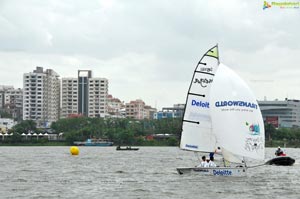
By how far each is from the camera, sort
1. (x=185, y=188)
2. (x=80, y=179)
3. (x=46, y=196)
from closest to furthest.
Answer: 1. (x=46, y=196)
2. (x=185, y=188)
3. (x=80, y=179)

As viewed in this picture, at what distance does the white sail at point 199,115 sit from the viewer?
5969 centimetres

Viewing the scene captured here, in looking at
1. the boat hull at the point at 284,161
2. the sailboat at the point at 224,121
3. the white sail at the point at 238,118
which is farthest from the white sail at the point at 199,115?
the boat hull at the point at 284,161

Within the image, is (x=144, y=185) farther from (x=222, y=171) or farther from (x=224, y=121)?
(x=224, y=121)

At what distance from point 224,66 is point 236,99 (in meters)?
3.06

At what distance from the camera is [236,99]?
56344 millimetres

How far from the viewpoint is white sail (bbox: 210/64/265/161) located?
2217 inches

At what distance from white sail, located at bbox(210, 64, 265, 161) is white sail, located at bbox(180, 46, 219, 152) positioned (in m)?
2.59

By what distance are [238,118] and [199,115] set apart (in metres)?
4.32

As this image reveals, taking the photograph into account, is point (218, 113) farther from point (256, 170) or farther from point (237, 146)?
point (256, 170)

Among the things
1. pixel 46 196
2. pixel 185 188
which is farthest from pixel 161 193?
pixel 46 196

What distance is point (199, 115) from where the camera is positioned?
5975 centimetres
